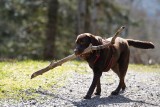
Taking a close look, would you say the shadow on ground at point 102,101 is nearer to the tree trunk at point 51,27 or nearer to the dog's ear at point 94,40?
the dog's ear at point 94,40

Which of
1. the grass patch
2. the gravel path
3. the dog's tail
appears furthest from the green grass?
the dog's tail

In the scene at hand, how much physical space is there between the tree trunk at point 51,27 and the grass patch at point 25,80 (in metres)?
14.6

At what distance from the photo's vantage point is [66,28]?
3203 cm

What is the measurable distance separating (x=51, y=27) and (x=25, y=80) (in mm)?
18276

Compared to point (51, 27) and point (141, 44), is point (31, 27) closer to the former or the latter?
point (51, 27)

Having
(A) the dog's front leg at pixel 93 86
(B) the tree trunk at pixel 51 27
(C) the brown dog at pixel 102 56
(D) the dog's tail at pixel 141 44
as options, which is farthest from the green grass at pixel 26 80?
(B) the tree trunk at pixel 51 27

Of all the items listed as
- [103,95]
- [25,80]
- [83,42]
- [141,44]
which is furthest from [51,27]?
[83,42]

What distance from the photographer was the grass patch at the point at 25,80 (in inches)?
401

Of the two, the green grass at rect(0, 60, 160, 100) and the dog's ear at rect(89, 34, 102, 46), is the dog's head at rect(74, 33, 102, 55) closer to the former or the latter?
the dog's ear at rect(89, 34, 102, 46)

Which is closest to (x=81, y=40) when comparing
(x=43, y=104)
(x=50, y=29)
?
(x=43, y=104)

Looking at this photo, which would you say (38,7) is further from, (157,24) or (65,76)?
(157,24)

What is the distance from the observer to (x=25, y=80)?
38.1ft

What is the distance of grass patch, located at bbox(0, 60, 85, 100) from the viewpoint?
33.4 feet

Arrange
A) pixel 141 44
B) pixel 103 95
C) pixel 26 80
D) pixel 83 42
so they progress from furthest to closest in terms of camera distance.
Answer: pixel 26 80 < pixel 141 44 < pixel 103 95 < pixel 83 42
